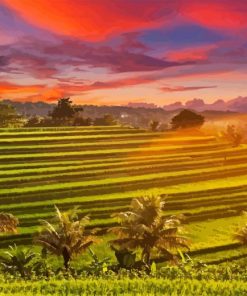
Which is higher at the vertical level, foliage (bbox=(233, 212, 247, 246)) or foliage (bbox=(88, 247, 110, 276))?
foliage (bbox=(88, 247, 110, 276))

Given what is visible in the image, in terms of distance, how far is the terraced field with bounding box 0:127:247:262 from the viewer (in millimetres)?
43438

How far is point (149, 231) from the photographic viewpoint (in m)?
29.5

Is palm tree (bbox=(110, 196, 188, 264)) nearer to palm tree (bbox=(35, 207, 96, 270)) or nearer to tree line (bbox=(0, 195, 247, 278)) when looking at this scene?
tree line (bbox=(0, 195, 247, 278))

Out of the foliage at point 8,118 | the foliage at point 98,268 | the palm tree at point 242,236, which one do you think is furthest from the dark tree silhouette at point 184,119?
the foliage at point 98,268

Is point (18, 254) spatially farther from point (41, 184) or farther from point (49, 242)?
point (41, 184)

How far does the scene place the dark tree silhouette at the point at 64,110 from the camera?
110637 millimetres

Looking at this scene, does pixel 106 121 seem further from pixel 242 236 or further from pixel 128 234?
pixel 128 234

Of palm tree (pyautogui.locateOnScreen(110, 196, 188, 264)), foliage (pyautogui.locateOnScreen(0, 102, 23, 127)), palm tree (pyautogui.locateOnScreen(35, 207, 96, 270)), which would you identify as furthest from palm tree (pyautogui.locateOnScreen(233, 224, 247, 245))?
foliage (pyautogui.locateOnScreen(0, 102, 23, 127))

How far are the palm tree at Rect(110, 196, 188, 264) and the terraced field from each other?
23.6ft

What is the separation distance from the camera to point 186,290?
37.0 feet

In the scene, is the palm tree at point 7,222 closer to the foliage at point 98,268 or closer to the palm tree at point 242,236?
the foliage at point 98,268

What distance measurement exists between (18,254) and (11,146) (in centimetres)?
4303

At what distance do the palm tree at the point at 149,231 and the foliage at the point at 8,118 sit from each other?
252 feet

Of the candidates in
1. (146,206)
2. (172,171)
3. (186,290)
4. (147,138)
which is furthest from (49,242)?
(147,138)
